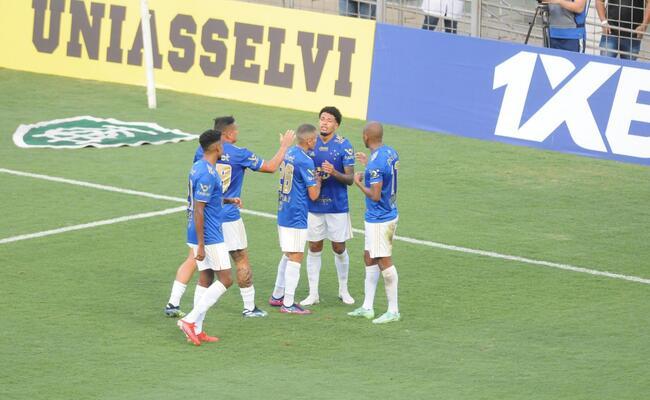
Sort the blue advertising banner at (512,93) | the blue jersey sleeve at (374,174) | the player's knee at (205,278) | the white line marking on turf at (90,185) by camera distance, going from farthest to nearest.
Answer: the blue advertising banner at (512,93), the white line marking on turf at (90,185), the blue jersey sleeve at (374,174), the player's knee at (205,278)

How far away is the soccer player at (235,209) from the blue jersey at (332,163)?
424 mm

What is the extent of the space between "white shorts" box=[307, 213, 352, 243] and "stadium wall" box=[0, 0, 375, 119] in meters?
8.18

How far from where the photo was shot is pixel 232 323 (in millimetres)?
11523

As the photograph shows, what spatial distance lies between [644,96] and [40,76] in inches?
436

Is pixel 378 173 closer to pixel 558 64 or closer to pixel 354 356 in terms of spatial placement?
pixel 354 356

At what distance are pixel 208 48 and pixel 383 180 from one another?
1072cm

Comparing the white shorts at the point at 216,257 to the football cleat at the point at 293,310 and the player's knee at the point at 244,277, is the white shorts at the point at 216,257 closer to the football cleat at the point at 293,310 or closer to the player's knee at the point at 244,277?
the player's knee at the point at 244,277

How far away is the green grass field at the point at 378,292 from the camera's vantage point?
10.0 metres

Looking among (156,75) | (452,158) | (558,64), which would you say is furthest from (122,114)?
(558,64)

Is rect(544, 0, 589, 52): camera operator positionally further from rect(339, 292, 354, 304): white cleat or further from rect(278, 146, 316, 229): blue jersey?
rect(278, 146, 316, 229): blue jersey

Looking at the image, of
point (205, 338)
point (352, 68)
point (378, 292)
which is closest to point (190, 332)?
point (205, 338)

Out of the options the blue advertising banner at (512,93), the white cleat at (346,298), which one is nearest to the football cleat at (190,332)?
the white cleat at (346,298)

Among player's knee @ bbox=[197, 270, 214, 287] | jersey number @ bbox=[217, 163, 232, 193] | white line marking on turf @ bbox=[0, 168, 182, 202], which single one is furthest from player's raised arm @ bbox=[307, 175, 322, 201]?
white line marking on turf @ bbox=[0, 168, 182, 202]

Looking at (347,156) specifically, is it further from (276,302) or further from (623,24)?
(623,24)
